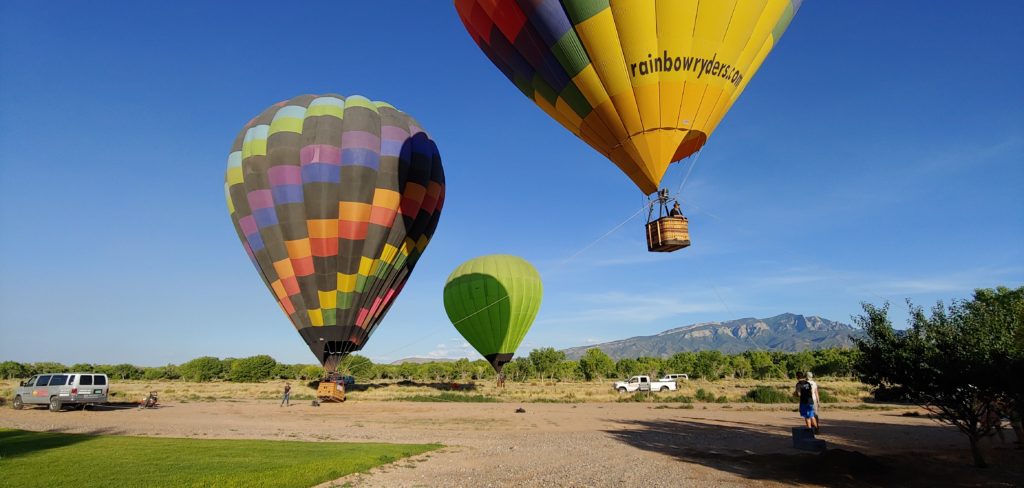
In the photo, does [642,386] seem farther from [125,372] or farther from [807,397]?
[125,372]

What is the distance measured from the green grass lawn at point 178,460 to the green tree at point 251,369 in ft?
240

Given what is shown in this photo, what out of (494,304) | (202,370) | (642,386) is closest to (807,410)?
(494,304)

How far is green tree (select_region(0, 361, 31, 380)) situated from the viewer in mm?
78000

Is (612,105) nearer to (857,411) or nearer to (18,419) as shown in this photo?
(857,411)

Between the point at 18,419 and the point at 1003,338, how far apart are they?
92.2 feet

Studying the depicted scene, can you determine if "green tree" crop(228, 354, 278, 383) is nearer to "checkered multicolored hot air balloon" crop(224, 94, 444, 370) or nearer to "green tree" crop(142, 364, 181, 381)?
"green tree" crop(142, 364, 181, 381)

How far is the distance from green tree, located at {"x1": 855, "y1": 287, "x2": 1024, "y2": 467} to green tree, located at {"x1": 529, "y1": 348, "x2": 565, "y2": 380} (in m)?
66.1

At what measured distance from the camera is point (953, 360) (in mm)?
8773

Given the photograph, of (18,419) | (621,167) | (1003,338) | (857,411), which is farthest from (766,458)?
(18,419)

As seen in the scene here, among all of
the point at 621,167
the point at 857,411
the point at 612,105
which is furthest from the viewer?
the point at 857,411

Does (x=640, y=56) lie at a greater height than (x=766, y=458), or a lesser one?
greater

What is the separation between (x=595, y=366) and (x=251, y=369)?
53404mm

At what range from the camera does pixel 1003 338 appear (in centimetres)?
858

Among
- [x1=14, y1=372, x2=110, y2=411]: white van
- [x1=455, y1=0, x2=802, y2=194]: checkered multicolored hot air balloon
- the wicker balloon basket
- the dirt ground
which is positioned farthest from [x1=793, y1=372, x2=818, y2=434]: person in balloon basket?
[x1=14, y1=372, x2=110, y2=411]: white van
